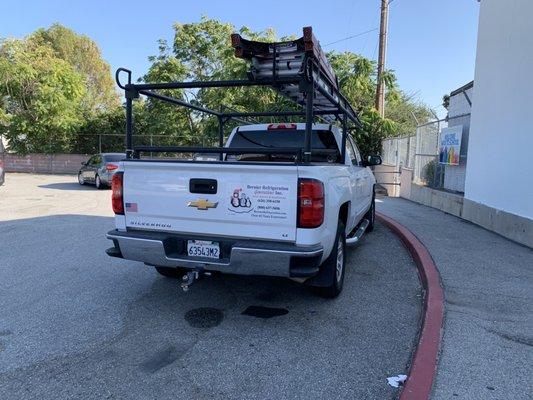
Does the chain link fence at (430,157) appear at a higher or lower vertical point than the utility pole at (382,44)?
lower

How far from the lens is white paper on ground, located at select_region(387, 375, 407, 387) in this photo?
3.25 meters

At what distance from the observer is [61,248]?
285 inches

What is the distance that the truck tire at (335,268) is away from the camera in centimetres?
462

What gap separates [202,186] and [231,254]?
699mm

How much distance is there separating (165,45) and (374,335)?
25.1 metres

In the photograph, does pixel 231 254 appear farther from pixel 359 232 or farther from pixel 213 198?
pixel 359 232

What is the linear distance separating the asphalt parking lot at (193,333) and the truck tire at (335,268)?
0.48 feet

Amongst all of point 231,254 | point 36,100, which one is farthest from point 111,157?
point 231,254

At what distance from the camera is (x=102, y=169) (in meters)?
16.9

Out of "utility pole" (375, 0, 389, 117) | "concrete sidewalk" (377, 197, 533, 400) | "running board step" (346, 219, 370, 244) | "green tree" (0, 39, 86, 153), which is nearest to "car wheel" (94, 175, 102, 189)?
"green tree" (0, 39, 86, 153)

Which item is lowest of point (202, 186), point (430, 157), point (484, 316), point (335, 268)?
point (484, 316)

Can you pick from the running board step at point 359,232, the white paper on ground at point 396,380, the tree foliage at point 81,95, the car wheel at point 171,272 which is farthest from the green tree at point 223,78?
the white paper on ground at point 396,380

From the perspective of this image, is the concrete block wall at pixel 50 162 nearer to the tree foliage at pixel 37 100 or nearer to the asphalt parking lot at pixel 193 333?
the tree foliage at pixel 37 100

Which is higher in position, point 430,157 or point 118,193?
point 430,157
